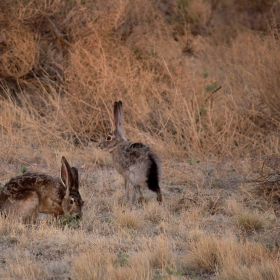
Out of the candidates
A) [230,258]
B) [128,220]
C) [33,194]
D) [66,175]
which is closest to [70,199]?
[66,175]

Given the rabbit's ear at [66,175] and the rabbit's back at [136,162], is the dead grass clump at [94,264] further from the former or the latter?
the rabbit's back at [136,162]

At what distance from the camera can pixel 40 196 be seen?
20.8ft

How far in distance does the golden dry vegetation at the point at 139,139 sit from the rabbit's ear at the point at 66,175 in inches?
15.5

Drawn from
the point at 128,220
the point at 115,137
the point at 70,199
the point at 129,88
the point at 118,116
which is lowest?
the point at 128,220

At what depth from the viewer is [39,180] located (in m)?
6.43

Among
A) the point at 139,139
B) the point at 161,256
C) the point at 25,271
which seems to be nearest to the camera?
the point at 25,271

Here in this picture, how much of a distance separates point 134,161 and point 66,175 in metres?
1.25

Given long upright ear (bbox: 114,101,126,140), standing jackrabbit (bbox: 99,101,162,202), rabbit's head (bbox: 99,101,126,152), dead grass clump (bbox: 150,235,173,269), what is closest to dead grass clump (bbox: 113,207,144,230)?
standing jackrabbit (bbox: 99,101,162,202)

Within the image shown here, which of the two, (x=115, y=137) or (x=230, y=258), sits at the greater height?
(x=115, y=137)

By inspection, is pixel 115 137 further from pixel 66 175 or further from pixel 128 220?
pixel 128 220

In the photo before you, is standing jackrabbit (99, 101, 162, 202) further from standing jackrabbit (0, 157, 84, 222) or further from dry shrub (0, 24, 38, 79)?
dry shrub (0, 24, 38, 79)

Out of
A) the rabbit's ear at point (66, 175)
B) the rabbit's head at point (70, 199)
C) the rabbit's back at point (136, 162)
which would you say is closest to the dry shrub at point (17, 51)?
the rabbit's back at point (136, 162)

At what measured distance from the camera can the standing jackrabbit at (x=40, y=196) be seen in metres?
6.16

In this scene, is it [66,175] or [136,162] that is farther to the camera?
[136,162]
